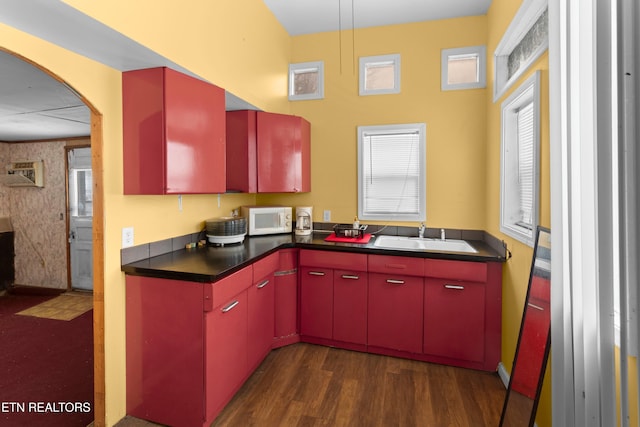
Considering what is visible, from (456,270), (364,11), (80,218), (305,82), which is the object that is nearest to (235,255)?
(456,270)

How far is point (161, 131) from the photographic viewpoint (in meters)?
1.75

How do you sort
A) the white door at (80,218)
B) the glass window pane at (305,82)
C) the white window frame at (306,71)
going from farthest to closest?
the white door at (80,218) < the glass window pane at (305,82) < the white window frame at (306,71)

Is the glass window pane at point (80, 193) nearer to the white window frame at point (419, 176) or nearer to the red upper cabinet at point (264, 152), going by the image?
the red upper cabinet at point (264, 152)

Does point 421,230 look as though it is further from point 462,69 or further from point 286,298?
point 462,69

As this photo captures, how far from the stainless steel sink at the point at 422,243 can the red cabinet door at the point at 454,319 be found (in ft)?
1.39

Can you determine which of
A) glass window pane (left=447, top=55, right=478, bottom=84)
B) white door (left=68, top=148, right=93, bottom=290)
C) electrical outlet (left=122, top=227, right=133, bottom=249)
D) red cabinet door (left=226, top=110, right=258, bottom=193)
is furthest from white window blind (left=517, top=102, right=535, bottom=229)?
white door (left=68, top=148, right=93, bottom=290)

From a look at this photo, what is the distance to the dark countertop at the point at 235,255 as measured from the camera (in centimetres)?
178

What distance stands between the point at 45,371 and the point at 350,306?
8.18 feet

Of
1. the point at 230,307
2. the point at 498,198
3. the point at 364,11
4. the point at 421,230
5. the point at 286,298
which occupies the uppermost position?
the point at 364,11

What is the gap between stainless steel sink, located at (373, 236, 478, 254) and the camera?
279 cm

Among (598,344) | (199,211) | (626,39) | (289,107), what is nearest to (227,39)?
(289,107)

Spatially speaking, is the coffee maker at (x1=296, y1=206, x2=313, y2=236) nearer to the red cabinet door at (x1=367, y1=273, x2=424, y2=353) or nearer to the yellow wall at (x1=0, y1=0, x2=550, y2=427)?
the yellow wall at (x1=0, y1=0, x2=550, y2=427)

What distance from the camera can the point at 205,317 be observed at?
172 cm

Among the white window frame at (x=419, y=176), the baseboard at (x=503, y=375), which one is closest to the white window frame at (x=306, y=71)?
the white window frame at (x=419, y=176)
